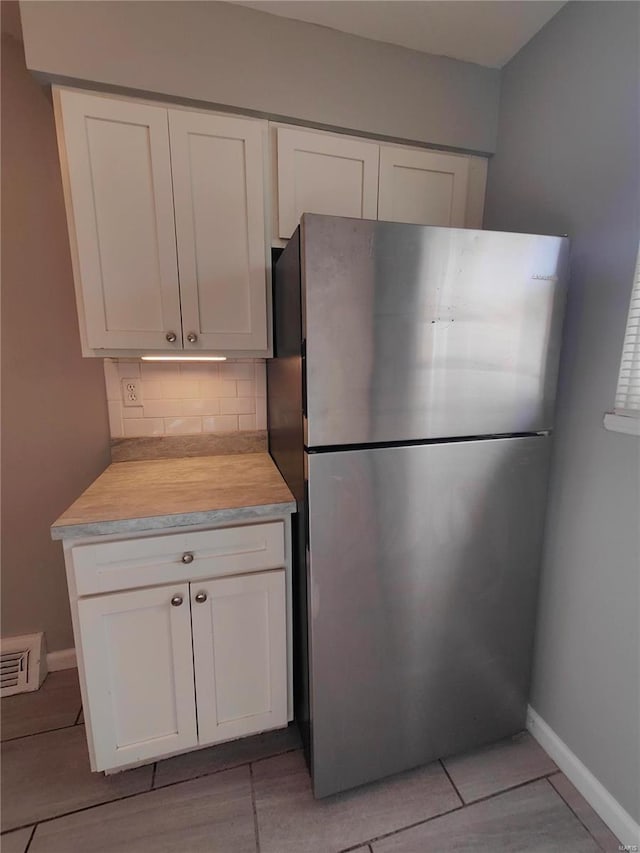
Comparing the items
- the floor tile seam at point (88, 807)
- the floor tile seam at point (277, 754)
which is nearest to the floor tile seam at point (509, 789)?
the floor tile seam at point (277, 754)

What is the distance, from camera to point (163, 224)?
1.32 metres

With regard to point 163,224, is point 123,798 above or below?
below

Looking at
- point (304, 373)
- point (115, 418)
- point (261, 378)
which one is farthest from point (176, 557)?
point (261, 378)

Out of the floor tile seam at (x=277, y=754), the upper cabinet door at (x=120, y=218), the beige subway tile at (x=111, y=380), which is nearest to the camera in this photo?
the upper cabinet door at (x=120, y=218)

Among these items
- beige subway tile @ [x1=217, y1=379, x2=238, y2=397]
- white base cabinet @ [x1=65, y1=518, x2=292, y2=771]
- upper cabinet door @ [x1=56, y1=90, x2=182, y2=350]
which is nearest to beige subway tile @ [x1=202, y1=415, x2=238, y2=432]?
beige subway tile @ [x1=217, y1=379, x2=238, y2=397]

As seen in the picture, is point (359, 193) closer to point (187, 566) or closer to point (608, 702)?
point (187, 566)

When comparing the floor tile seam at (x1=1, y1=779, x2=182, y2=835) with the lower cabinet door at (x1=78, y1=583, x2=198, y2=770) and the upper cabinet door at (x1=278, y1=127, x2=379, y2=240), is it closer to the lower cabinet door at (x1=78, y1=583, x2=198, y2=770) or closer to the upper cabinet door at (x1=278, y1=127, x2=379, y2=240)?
the lower cabinet door at (x1=78, y1=583, x2=198, y2=770)

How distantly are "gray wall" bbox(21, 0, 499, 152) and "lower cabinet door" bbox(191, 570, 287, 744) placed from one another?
5.21ft

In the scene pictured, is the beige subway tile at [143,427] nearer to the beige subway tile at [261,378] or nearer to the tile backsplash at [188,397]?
the tile backsplash at [188,397]

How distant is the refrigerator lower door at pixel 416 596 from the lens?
1.12m

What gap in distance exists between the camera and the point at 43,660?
68.6 inches

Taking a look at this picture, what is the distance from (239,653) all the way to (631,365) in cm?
148

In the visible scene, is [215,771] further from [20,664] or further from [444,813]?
[20,664]

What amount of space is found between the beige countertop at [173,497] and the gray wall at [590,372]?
970 mm
